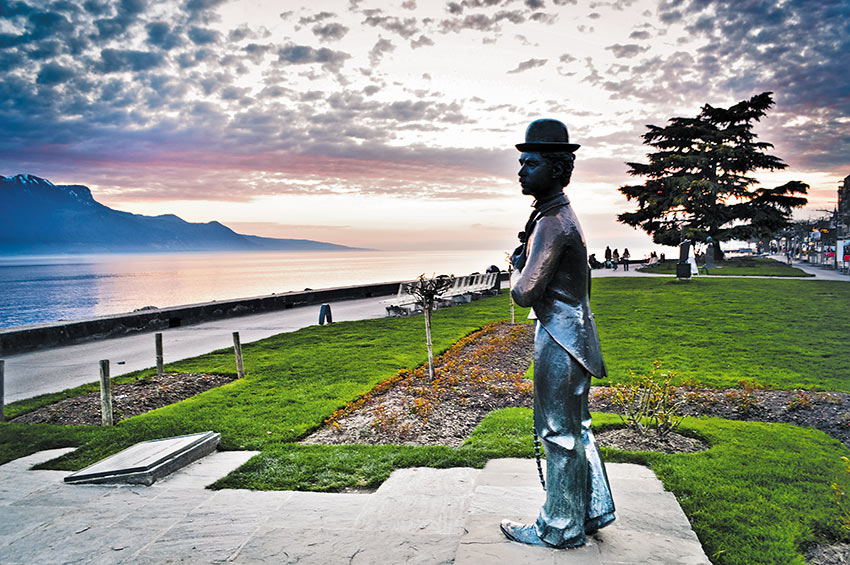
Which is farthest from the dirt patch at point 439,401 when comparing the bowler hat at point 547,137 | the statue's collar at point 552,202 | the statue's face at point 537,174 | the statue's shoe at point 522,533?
the bowler hat at point 547,137

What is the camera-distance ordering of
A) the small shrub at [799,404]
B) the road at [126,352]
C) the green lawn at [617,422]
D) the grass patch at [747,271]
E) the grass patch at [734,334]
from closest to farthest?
the green lawn at [617,422]
the small shrub at [799,404]
the grass patch at [734,334]
the road at [126,352]
the grass patch at [747,271]

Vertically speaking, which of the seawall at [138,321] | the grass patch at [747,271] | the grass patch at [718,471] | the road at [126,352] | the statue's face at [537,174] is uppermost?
the statue's face at [537,174]

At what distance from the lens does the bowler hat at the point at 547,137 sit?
11.3 ft

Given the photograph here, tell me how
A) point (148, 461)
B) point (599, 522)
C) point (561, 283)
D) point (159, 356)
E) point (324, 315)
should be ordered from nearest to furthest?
point (561, 283)
point (599, 522)
point (148, 461)
point (159, 356)
point (324, 315)

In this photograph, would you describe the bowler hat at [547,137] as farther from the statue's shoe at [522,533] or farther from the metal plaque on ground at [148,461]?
the metal plaque on ground at [148,461]

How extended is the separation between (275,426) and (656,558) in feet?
16.7

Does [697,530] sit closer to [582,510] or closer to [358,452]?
[582,510]

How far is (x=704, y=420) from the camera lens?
6.98 m

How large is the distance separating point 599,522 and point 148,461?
4483mm

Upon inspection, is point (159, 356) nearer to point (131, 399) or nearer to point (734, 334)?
point (131, 399)

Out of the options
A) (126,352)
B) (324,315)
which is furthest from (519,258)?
(324,315)

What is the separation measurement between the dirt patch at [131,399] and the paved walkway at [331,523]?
265cm

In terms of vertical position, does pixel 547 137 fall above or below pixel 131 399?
above

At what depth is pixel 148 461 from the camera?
5.58 metres
